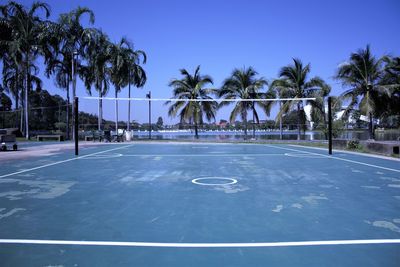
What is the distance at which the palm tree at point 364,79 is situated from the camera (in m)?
22.5

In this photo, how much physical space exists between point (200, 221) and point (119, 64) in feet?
99.7

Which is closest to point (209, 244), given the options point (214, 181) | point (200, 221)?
point (200, 221)

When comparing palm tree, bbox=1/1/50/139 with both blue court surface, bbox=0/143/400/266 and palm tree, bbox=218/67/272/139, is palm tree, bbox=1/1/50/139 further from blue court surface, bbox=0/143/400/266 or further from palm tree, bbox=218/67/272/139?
blue court surface, bbox=0/143/400/266

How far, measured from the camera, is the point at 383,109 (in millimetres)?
23172

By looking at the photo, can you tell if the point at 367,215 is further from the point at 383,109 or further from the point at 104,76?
the point at 104,76

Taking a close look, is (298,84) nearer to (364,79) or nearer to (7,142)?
(364,79)

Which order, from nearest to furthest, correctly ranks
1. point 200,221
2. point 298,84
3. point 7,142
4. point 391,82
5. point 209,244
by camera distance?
point 209,244 < point 200,221 < point 7,142 < point 391,82 < point 298,84

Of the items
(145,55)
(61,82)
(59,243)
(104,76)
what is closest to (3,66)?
(61,82)

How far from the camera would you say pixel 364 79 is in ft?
75.4

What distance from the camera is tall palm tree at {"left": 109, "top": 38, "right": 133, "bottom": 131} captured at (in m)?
33.8

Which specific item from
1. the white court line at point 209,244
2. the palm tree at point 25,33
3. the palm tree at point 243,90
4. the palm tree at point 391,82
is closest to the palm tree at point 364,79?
the palm tree at point 391,82

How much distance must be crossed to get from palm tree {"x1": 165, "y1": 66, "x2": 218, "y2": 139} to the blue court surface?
77.2 feet

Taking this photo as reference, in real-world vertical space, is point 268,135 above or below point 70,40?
below

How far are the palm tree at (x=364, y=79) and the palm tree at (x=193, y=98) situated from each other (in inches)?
514
